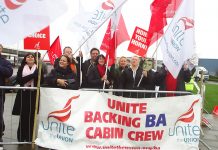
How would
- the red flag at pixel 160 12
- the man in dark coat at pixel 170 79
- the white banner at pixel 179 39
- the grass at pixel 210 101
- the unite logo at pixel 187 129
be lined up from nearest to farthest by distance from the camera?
1. the unite logo at pixel 187 129
2. the white banner at pixel 179 39
3. the man in dark coat at pixel 170 79
4. the red flag at pixel 160 12
5. the grass at pixel 210 101

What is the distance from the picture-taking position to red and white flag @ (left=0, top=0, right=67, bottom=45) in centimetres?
555

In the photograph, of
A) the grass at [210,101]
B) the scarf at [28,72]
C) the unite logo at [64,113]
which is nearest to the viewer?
the unite logo at [64,113]

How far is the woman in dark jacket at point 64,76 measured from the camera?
270 inches

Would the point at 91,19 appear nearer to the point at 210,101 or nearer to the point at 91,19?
the point at 91,19

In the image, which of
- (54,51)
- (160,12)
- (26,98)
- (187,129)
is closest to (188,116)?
(187,129)

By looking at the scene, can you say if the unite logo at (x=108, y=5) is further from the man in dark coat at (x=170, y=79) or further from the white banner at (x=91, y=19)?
the man in dark coat at (x=170, y=79)

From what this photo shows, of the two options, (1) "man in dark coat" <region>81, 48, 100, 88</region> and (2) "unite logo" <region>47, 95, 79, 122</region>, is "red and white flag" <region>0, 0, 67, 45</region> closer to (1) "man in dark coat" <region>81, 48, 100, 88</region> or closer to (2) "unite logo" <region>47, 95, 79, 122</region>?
(2) "unite logo" <region>47, 95, 79, 122</region>

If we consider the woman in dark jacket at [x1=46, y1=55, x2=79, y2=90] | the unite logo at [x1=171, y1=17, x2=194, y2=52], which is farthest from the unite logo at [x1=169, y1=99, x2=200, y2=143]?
the woman in dark jacket at [x1=46, y1=55, x2=79, y2=90]

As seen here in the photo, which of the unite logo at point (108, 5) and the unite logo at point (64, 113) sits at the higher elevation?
the unite logo at point (108, 5)

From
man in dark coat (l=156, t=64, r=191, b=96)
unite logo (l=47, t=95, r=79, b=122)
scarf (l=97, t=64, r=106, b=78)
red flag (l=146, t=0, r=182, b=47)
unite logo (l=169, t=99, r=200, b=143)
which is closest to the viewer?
unite logo (l=47, t=95, r=79, b=122)

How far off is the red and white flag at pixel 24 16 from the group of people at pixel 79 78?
1322mm

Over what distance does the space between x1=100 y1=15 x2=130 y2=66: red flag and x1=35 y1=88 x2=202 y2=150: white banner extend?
206 cm

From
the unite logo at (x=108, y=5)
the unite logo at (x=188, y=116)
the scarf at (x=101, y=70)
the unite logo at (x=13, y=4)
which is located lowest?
the unite logo at (x=188, y=116)

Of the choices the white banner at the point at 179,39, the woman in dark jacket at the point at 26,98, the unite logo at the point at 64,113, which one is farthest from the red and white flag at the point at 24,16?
the white banner at the point at 179,39
